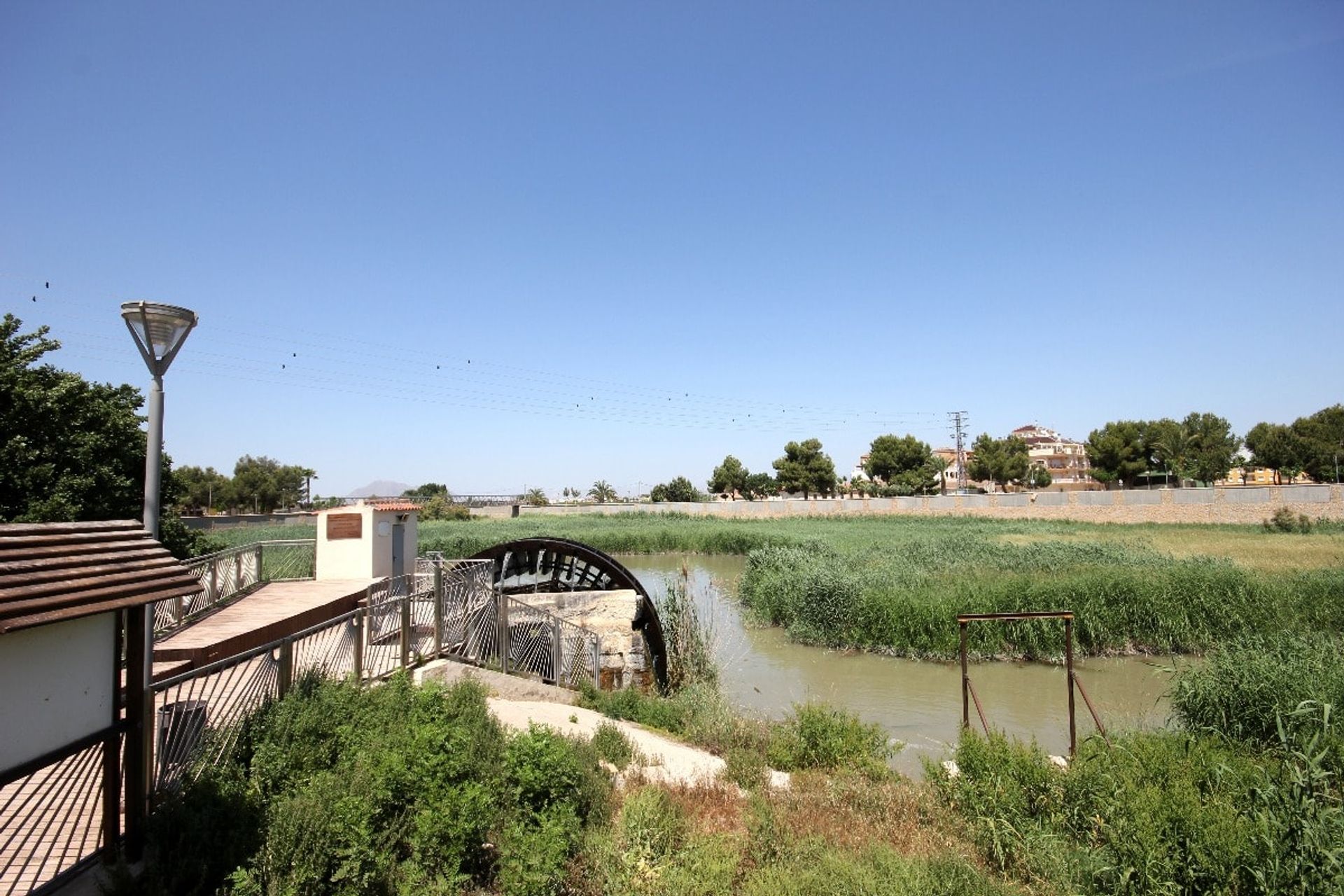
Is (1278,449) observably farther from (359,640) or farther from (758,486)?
(359,640)

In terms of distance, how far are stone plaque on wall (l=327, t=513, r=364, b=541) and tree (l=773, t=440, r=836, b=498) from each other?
7189 cm

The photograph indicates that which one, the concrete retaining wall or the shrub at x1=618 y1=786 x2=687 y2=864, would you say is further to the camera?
the concrete retaining wall

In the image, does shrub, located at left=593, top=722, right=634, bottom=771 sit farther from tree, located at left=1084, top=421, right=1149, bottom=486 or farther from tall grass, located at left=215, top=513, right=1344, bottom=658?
tree, located at left=1084, top=421, right=1149, bottom=486

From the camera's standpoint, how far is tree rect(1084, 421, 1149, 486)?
241 ft

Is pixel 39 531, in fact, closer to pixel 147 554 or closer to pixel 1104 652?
pixel 147 554

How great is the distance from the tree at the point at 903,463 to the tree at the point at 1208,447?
25.6m

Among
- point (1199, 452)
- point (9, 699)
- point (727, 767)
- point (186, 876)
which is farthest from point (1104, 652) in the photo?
point (1199, 452)

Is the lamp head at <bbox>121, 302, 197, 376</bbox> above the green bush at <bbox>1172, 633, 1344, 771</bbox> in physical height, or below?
above

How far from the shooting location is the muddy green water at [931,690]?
36.9ft

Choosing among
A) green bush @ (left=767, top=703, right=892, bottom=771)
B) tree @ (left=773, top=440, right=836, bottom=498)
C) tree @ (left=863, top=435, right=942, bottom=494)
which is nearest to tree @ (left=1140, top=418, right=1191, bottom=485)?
tree @ (left=863, top=435, right=942, bottom=494)

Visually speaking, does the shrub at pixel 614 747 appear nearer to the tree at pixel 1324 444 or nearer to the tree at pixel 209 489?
the tree at pixel 209 489

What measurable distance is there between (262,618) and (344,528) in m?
4.27

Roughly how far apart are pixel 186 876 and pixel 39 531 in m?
2.22

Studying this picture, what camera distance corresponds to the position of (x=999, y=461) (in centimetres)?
8488
